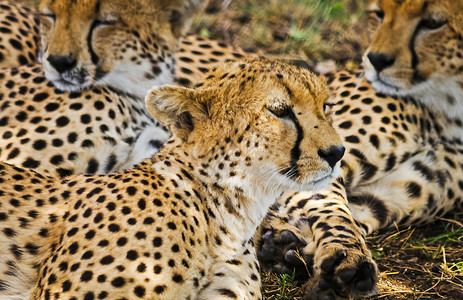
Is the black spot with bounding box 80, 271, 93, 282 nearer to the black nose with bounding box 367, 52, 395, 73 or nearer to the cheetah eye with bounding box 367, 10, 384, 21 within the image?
the black nose with bounding box 367, 52, 395, 73

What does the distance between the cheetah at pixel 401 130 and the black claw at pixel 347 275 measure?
24.1 inches

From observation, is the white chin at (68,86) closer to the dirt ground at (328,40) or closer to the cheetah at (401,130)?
the cheetah at (401,130)

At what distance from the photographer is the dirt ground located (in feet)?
12.4

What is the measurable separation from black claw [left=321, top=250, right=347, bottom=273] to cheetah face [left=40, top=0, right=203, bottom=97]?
1.47 metres

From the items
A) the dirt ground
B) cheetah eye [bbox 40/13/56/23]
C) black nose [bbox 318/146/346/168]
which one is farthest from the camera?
cheetah eye [bbox 40/13/56/23]

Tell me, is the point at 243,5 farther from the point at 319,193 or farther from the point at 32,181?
the point at 32,181

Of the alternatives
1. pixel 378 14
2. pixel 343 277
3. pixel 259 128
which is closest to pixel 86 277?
pixel 259 128

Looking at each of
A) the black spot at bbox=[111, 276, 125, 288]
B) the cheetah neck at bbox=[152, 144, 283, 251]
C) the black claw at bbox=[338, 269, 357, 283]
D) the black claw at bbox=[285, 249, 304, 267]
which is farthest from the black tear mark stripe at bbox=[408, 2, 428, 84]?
the black spot at bbox=[111, 276, 125, 288]

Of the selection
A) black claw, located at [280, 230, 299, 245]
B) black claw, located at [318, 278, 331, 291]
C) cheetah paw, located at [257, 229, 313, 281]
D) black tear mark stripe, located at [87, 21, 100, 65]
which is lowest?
cheetah paw, located at [257, 229, 313, 281]

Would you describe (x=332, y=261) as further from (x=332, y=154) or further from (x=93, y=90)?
(x=93, y=90)

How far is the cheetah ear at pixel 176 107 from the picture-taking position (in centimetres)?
286

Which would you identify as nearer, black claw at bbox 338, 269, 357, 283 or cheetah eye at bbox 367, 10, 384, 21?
black claw at bbox 338, 269, 357, 283

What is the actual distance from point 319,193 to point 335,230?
0.41 metres

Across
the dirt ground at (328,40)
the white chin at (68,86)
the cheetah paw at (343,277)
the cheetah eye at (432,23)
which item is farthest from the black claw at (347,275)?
the white chin at (68,86)
